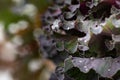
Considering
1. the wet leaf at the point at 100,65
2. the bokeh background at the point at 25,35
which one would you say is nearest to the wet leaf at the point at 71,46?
the wet leaf at the point at 100,65

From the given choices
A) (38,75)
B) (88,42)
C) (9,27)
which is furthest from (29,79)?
(88,42)

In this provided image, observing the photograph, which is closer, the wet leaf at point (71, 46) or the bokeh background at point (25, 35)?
the wet leaf at point (71, 46)

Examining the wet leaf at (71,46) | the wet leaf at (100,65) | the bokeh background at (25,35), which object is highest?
the wet leaf at (71,46)

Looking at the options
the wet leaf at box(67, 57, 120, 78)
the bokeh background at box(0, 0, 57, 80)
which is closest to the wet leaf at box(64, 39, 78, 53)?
the wet leaf at box(67, 57, 120, 78)

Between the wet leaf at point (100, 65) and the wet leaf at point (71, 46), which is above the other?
the wet leaf at point (71, 46)

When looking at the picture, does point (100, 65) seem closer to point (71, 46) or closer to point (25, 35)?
point (71, 46)

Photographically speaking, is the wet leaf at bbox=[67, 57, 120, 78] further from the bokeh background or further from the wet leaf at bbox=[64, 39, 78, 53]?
the bokeh background

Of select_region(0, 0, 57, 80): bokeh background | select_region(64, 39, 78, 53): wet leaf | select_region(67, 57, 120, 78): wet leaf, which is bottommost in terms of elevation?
select_region(0, 0, 57, 80): bokeh background

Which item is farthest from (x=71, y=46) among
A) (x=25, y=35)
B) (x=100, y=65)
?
(x=25, y=35)

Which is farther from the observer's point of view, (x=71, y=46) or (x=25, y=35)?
(x=25, y=35)

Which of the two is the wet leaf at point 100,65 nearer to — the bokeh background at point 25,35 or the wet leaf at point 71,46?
the wet leaf at point 71,46

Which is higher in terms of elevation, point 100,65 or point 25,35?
point 100,65
